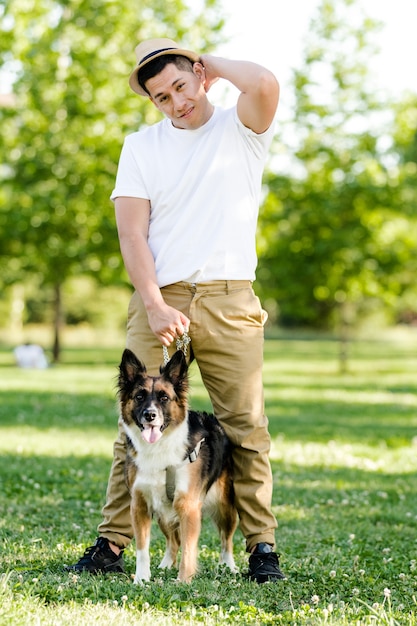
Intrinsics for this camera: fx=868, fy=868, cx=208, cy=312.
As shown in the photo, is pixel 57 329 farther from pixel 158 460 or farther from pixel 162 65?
pixel 162 65

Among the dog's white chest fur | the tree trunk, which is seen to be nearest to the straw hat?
the dog's white chest fur

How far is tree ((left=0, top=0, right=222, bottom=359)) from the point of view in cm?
2361

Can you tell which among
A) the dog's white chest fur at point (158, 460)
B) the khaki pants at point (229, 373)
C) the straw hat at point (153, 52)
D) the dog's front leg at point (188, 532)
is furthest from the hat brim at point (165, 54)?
the dog's front leg at point (188, 532)

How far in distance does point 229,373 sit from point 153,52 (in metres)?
1.71

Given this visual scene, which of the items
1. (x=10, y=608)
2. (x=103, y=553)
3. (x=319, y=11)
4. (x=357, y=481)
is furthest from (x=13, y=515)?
(x=319, y=11)

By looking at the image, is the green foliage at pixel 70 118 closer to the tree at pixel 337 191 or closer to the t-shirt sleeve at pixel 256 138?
the tree at pixel 337 191

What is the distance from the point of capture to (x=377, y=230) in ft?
72.7

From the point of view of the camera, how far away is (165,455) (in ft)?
14.6

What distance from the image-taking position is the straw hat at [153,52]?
4.34m

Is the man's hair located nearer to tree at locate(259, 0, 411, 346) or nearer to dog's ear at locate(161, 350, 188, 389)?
dog's ear at locate(161, 350, 188, 389)

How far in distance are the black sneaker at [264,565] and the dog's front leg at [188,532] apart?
346 millimetres

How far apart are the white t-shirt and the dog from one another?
53 centimetres

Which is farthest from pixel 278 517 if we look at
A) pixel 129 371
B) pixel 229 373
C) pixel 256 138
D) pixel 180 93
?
pixel 180 93

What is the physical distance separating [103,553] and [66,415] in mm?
8255
